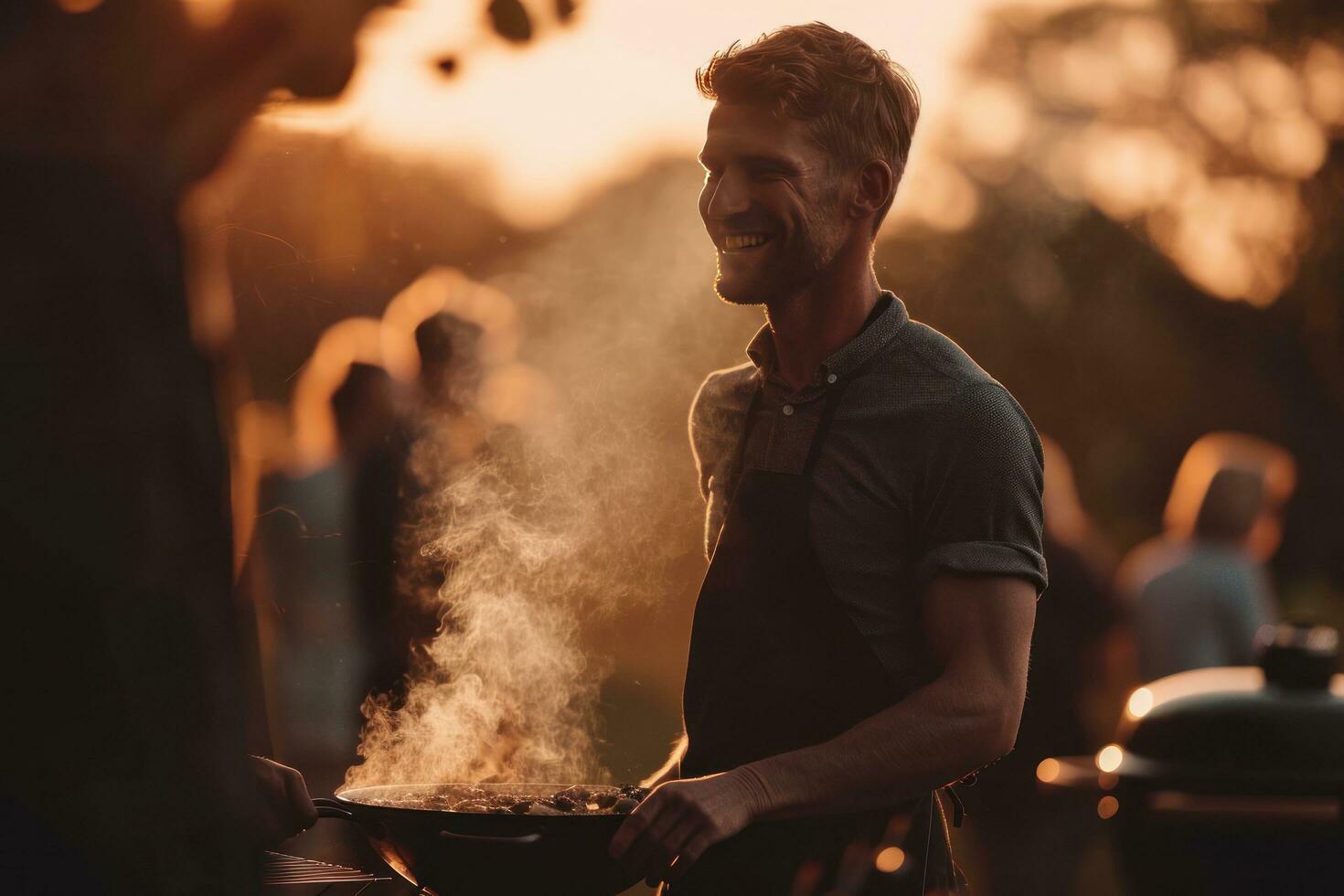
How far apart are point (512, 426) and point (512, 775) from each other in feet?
4.64

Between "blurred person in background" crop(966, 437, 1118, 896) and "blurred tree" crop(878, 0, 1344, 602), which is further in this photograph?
"blurred tree" crop(878, 0, 1344, 602)

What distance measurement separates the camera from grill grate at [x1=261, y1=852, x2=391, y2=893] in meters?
2.20

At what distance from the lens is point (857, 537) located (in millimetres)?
2451

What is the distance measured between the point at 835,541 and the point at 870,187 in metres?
0.69

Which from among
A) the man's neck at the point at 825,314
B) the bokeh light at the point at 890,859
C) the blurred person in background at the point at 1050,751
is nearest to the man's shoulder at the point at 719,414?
the man's neck at the point at 825,314

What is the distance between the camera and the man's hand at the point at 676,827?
82.7 inches

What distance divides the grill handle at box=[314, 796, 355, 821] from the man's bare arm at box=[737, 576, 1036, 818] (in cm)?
71

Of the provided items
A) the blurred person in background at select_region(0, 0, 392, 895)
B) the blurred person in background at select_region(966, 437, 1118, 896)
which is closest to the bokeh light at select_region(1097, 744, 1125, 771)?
the blurred person in background at select_region(966, 437, 1118, 896)

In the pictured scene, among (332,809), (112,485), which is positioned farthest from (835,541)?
(112,485)

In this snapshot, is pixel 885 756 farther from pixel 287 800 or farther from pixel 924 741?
pixel 287 800

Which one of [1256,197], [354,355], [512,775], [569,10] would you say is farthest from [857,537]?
[1256,197]

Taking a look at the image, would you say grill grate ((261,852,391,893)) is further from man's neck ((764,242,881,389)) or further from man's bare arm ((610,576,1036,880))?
man's neck ((764,242,881,389))

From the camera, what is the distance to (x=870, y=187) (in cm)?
263

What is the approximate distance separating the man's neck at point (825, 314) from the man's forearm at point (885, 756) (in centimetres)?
→ 71
